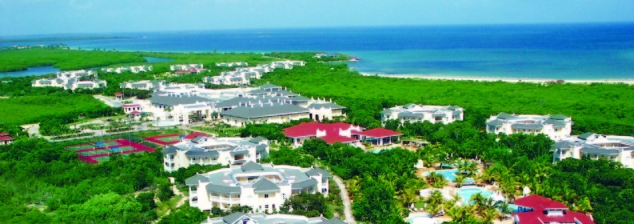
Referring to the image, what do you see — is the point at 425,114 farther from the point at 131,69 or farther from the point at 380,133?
the point at 131,69

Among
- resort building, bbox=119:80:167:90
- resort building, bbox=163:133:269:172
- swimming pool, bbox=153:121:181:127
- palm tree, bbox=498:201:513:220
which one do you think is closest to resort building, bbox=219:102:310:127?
swimming pool, bbox=153:121:181:127

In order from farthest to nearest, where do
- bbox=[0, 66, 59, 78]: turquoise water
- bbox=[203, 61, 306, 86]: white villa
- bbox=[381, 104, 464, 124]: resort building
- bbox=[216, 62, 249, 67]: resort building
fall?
bbox=[216, 62, 249, 67]: resort building → bbox=[0, 66, 59, 78]: turquoise water → bbox=[203, 61, 306, 86]: white villa → bbox=[381, 104, 464, 124]: resort building

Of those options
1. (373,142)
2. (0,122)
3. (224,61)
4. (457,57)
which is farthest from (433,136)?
(457,57)

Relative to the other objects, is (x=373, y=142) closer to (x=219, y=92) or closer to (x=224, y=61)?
(x=219, y=92)

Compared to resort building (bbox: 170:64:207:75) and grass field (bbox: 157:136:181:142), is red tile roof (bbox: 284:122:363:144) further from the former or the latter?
resort building (bbox: 170:64:207:75)

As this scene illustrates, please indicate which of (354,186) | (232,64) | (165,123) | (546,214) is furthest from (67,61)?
(546,214)

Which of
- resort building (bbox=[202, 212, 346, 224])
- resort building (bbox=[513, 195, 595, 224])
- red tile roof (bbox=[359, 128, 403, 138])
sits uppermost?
red tile roof (bbox=[359, 128, 403, 138])

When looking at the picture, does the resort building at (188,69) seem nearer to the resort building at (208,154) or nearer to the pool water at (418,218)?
the resort building at (208,154)
